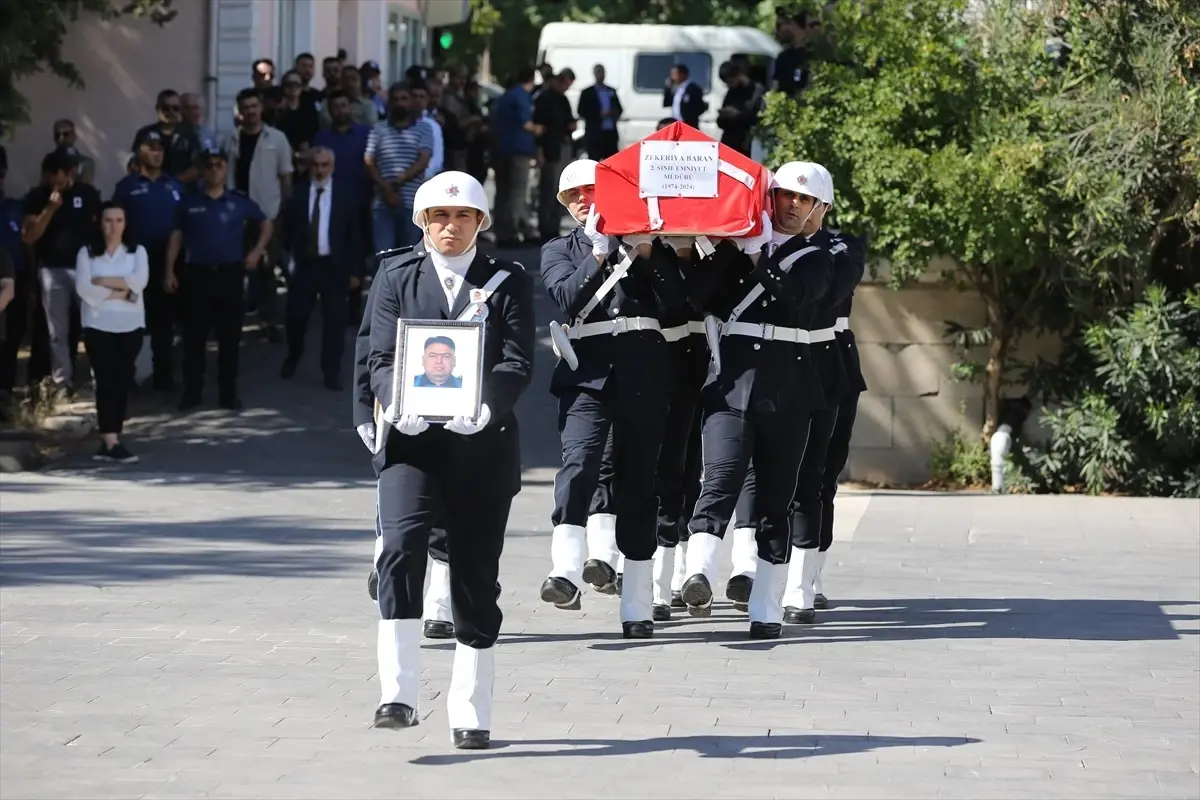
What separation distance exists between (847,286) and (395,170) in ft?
31.1

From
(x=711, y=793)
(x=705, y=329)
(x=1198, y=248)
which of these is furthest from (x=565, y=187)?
(x=1198, y=248)

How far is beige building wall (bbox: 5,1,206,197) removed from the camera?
2064cm

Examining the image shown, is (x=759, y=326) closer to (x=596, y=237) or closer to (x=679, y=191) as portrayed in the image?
(x=679, y=191)

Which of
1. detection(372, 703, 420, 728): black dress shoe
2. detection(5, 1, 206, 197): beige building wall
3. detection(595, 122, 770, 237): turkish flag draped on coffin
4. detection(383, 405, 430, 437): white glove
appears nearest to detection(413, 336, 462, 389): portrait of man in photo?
detection(383, 405, 430, 437): white glove

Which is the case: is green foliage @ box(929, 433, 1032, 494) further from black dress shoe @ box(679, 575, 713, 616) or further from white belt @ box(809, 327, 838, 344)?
black dress shoe @ box(679, 575, 713, 616)

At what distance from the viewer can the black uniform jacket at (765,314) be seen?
29.5ft

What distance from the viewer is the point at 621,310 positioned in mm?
8969

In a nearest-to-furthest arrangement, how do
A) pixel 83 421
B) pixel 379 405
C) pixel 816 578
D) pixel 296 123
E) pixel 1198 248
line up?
pixel 379 405 < pixel 816 578 < pixel 1198 248 < pixel 83 421 < pixel 296 123

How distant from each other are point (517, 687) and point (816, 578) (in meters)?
2.32

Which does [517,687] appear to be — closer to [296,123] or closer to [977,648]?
[977,648]

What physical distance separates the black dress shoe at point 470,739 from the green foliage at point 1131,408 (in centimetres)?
829

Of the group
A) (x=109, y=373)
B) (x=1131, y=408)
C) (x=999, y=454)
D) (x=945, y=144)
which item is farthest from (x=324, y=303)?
(x=1131, y=408)

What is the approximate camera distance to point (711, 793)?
658 cm

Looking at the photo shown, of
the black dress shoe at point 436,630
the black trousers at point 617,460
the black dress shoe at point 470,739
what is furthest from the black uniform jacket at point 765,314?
the black dress shoe at point 470,739
